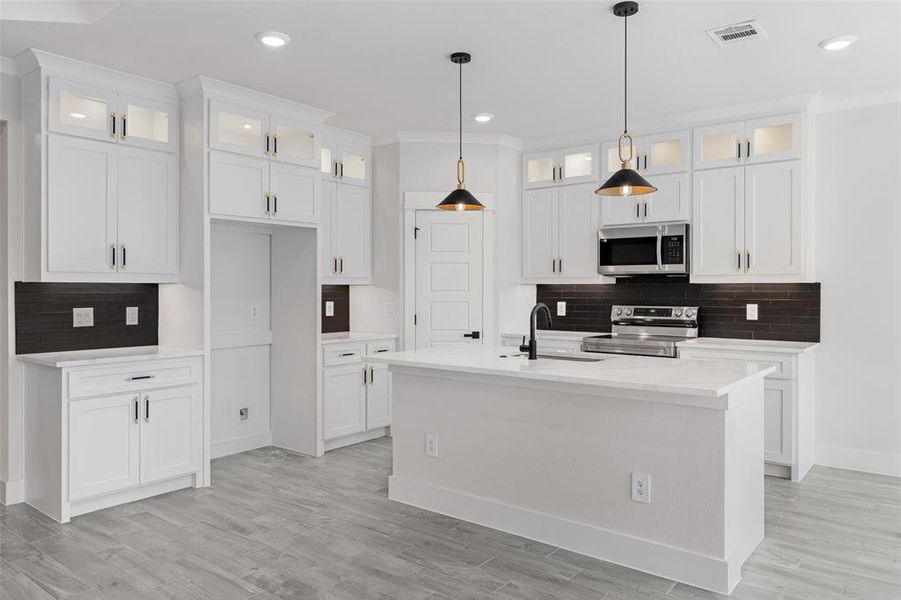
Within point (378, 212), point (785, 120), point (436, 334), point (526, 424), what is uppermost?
point (785, 120)

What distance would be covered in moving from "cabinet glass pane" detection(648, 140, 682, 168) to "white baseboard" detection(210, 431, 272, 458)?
405 cm

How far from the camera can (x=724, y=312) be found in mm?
5262

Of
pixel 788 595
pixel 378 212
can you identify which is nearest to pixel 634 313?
pixel 378 212

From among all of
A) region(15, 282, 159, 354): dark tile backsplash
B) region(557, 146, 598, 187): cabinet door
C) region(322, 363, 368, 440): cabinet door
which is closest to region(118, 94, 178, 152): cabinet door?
region(15, 282, 159, 354): dark tile backsplash

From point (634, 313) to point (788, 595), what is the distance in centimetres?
314

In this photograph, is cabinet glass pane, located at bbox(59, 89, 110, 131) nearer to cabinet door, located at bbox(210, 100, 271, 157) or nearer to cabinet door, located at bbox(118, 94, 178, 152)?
cabinet door, located at bbox(118, 94, 178, 152)

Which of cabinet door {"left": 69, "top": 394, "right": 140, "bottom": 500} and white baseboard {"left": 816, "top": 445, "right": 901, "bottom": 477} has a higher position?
cabinet door {"left": 69, "top": 394, "right": 140, "bottom": 500}

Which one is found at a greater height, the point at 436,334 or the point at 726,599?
the point at 436,334

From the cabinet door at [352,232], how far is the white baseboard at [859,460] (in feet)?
13.4

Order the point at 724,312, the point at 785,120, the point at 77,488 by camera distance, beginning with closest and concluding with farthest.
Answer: the point at 77,488 → the point at 785,120 → the point at 724,312

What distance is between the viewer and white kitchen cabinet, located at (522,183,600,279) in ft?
18.5

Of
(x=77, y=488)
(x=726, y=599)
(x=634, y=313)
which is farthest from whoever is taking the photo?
(x=634, y=313)

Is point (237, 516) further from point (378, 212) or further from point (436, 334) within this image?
point (378, 212)

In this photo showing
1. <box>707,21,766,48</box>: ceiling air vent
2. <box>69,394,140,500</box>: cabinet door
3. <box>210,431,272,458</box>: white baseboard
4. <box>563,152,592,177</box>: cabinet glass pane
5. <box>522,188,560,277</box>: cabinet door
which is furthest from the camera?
<box>522,188,560,277</box>: cabinet door
